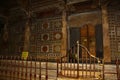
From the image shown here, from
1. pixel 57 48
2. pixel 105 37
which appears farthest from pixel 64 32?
pixel 105 37

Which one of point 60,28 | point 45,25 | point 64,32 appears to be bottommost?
point 64,32

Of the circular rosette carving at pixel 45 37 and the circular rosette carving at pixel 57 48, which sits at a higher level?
the circular rosette carving at pixel 45 37

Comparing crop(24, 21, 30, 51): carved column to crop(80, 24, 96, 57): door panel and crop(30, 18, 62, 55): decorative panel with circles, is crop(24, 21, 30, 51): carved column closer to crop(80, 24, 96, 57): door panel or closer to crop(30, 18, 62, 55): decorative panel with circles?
crop(30, 18, 62, 55): decorative panel with circles

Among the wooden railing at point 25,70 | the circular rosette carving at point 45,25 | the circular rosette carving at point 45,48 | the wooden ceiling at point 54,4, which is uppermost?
the wooden ceiling at point 54,4

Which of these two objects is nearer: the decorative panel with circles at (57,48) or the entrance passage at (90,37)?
the entrance passage at (90,37)

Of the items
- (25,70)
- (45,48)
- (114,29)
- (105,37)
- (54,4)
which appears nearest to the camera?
(25,70)

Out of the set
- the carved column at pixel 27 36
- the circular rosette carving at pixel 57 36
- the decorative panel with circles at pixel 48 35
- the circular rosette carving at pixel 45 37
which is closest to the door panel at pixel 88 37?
the circular rosette carving at pixel 57 36

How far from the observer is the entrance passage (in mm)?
10055

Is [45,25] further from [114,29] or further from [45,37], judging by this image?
[114,29]

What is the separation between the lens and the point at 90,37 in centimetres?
1053

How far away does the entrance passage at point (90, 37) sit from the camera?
10.1 meters

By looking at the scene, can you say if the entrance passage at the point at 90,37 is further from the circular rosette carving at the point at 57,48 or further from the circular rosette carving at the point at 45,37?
the circular rosette carving at the point at 45,37

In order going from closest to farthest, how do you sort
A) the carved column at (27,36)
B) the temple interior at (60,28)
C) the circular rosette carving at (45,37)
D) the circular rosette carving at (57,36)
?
the temple interior at (60,28) < the circular rosette carving at (57,36) < the circular rosette carving at (45,37) < the carved column at (27,36)

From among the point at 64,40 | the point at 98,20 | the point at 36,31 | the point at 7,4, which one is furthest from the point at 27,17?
the point at 98,20
